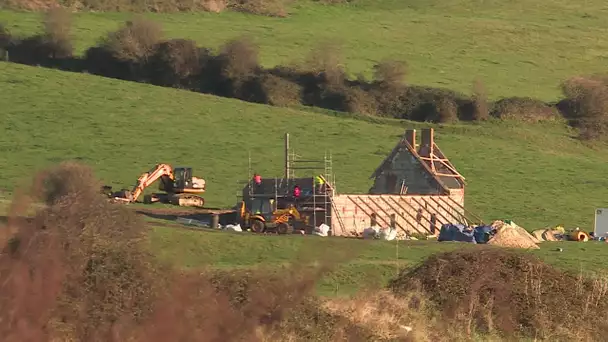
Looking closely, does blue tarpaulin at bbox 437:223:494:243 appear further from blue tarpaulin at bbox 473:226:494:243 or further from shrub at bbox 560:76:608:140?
shrub at bbox 560:76:608:140

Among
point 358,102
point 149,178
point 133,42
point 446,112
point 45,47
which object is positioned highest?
point 133,42

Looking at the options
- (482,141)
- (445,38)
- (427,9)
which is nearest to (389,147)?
(482,141)

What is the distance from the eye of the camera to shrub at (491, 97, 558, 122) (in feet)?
273

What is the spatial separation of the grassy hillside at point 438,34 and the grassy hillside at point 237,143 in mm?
10559

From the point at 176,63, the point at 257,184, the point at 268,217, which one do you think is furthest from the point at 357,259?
the point at 176,63

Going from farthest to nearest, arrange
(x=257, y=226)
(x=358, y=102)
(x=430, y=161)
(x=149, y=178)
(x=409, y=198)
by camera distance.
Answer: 1. (x=358, y=102)
2. (x=430, y=161)
3. (x=149, y=178)
4. (x=409, y=198)
5. (x=257, y=226)

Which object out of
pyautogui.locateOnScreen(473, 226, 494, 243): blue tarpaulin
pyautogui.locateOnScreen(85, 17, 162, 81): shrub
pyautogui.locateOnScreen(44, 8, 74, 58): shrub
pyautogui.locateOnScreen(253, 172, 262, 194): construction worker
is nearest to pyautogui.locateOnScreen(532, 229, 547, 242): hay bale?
pyautogui.locateOnScreen(473, 226, 494, 243): blue tarpaulin

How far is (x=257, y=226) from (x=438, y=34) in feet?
215

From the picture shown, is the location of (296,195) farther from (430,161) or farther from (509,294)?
(509,294)

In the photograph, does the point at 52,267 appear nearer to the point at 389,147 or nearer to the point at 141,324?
the point at 141,324

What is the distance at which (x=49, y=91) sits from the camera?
252ft

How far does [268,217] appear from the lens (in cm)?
4750

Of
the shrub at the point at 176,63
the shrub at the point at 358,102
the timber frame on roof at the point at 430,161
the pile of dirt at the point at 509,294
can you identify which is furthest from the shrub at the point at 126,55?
the pile of dirt at the point at 509,294

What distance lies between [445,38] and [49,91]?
40086mm
